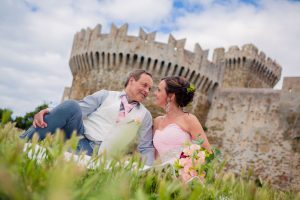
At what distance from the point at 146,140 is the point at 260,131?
11740mm

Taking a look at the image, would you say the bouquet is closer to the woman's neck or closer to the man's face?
the man's face

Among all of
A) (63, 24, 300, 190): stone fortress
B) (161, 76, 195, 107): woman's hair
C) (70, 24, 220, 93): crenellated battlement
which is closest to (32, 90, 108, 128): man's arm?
(161, 76, 195, 107): woman's hair

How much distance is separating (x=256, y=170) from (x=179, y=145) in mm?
11335

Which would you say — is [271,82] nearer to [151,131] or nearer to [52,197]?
[151,131]

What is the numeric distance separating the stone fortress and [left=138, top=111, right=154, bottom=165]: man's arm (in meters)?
11.0

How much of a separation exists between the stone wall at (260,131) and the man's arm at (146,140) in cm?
1059

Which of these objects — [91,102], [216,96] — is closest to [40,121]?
[91,102]

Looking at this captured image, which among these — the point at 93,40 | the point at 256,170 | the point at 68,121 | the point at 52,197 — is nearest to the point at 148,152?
the point at 68,121

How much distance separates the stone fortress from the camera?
14.5 meters

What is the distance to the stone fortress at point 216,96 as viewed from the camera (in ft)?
47.6

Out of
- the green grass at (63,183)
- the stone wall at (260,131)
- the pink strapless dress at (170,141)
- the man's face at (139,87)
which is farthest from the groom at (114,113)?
the stone wall at (260,131)

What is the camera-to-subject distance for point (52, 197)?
403 millimetres

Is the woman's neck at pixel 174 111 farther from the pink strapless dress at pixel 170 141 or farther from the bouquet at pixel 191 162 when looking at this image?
the bouquet at pixel 191 162

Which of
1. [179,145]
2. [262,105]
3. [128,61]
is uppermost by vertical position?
[128,61]
